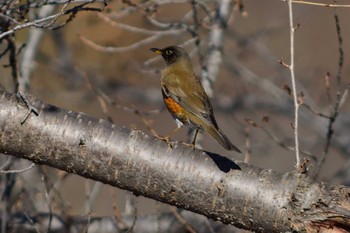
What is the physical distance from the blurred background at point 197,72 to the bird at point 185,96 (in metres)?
0.14

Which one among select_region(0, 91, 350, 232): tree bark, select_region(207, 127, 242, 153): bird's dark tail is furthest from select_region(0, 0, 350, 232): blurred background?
select_region(0, 91, 350, 232): tree bark

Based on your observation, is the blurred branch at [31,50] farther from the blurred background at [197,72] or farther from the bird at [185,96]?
the bird at [185,96]

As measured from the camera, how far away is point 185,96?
212 inches

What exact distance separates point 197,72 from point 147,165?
20.0 ft

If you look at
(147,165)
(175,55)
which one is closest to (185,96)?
(175,55)

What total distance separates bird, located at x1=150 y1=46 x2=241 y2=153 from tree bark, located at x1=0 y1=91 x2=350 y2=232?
56 centimetres

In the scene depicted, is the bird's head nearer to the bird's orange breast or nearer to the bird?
the bird

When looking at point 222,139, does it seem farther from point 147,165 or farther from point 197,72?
point 197,72

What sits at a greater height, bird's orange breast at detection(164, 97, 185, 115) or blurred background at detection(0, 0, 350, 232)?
blurred background at detection(0, 0, 350, 232)

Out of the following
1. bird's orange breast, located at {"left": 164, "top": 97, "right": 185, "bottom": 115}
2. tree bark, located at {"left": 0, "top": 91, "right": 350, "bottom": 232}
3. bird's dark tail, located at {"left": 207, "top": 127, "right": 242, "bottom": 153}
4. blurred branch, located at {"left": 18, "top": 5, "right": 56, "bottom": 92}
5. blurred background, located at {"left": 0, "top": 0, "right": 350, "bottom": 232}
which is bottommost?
tree bark, located at {"left": 0, "top": 91, "right": 350, "bottom": 232}

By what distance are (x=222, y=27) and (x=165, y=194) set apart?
2445 millimetres

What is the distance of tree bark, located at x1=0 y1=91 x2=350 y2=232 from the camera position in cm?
398

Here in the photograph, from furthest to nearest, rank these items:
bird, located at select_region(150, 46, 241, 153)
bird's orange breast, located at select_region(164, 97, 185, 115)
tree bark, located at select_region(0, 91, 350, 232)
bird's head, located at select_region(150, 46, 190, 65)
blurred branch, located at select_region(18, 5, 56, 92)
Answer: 1. blurred branch, located at select_region(18, 5, 56, 92)
2. bird's head, located at select_region(150, 46, 190, 65)
3. bird's orange breast, located at select_region(164, 97, 185, 115)
4. bird, located at select_region(150, 46, 241, 153)
5. tree bark, located at select_region(0, 91, 350, 232)

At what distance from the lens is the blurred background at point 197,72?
618 centimetres
